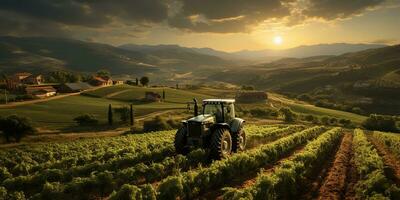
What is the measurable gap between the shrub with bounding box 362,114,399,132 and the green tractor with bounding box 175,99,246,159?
221ft

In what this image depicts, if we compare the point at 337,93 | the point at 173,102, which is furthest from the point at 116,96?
the point at 337,93

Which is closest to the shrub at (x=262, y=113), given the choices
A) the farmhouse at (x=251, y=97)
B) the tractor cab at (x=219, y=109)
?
the farmhouse at (x=251, y=97)

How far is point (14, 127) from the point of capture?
49.7 m

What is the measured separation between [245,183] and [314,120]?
72455 mm

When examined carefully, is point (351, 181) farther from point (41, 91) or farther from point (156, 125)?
point (41, 91)

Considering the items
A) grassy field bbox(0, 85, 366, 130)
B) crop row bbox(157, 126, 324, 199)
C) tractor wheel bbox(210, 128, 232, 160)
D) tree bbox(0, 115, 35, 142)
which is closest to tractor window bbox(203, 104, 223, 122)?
tractor wheel bbox(210, 128, 232, 160)

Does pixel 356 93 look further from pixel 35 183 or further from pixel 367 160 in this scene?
pixel 35 183

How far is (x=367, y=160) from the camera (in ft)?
68.0

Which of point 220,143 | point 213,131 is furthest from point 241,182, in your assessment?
point 213,131

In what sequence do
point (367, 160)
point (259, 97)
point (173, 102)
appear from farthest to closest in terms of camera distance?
point (259, 97) < point (173, 102) < point (367, 160)

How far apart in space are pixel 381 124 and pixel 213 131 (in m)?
71.6

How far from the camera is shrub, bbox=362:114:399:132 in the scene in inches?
3145

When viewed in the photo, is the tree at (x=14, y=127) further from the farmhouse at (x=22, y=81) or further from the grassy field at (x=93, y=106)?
the farmhouse at (x=22, y=81)

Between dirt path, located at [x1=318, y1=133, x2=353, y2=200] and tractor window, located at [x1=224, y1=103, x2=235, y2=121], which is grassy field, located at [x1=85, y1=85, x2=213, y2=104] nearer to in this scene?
tractor window, located at [x1=224, y1=103, x2=235, y2=121]
